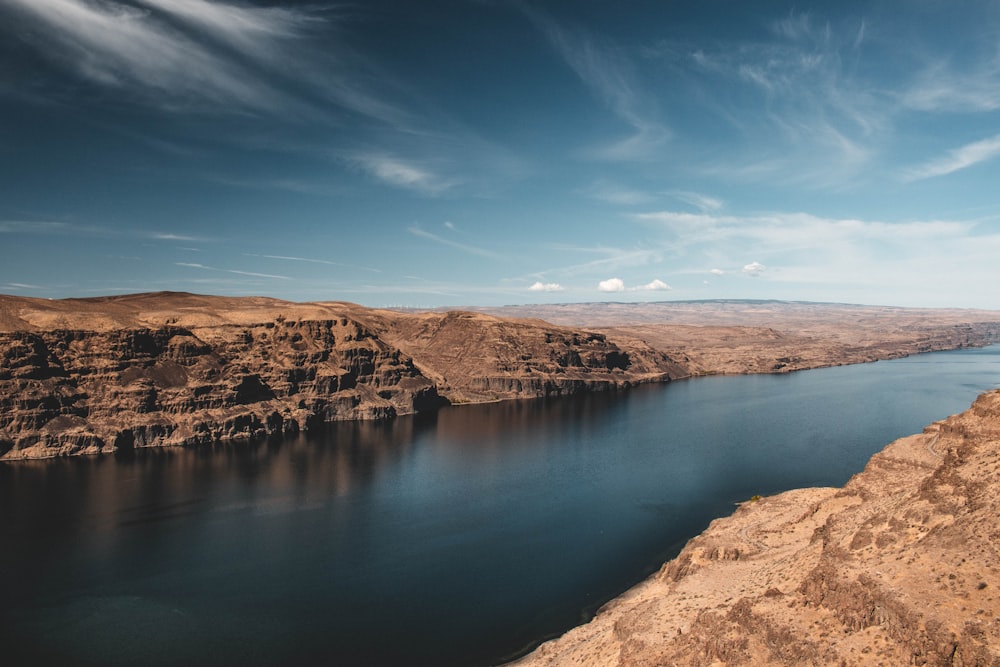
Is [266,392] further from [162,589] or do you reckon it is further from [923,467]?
[923,467]

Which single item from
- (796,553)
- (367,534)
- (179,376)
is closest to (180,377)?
(179,376)

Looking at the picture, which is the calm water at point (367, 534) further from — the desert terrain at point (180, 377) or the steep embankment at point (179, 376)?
the desert terrain at point (180, 377)

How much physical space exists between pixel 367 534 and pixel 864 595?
5625 centimetres

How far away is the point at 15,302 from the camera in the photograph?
14250 centimetres

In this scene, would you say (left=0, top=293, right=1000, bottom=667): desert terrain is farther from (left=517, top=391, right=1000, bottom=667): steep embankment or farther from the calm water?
the calm water

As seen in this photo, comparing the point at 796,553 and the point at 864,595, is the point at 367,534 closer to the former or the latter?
the point at 796,553

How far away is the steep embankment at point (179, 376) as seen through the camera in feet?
386

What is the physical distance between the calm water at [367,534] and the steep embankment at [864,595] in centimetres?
1329

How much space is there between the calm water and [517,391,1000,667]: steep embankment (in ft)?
43.6

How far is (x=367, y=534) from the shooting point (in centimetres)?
7250

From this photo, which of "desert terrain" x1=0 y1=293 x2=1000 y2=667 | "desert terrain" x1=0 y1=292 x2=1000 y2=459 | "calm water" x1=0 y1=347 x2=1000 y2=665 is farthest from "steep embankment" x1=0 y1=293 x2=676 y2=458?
"calm water" x1=0 y1=347 x2=1000 y2=665

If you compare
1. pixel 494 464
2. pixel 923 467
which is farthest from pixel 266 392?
pixel 923 467

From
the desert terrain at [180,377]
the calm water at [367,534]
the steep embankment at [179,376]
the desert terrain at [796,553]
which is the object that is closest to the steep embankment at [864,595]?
the desert terrain at [796,553]

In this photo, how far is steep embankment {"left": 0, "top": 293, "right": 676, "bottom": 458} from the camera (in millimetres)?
117562
